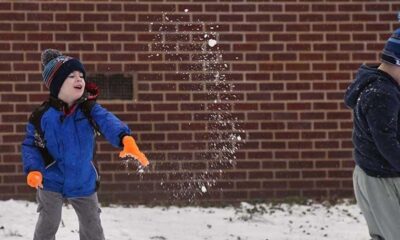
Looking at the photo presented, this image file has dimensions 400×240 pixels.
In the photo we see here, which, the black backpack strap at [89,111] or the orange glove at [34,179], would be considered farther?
the black backpack strap at [89,111]

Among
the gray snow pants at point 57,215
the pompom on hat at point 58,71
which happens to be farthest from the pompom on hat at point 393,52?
the gray snow pants at point 57,215

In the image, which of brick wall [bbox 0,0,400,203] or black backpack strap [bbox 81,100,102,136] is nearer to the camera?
black backpack strap [bbox 81,100,102,136]

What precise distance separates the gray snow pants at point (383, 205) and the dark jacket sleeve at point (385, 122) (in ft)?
0.47

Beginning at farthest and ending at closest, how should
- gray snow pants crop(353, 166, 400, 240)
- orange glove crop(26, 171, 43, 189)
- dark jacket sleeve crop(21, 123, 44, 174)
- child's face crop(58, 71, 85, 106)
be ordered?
child's face crop(58, 71, 85, 106), dark jacket sleeve crop(21, 123, 44, 174), orange glove crop(26, 171, 43, 189), gray snow pants crop(353, 166, 400, 240)

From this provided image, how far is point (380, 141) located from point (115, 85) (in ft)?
12.4

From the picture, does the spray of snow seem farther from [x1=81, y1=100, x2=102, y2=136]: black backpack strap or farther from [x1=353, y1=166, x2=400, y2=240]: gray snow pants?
[x1=353, y1=166, x2=400, y2=240]: gray snow pants

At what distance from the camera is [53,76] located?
4.52 meters

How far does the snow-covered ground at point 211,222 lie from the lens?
19.2 feet

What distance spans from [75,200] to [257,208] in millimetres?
2681

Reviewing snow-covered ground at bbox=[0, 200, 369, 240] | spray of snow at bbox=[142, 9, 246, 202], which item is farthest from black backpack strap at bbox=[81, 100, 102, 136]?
spray of snow at bbox=[142, 9, 246, 202]

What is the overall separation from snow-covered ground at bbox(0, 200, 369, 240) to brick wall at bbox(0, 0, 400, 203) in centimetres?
30

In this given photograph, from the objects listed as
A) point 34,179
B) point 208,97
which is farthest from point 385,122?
point 208,97

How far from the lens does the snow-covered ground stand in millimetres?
5840

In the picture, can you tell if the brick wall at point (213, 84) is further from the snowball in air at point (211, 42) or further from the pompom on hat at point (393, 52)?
the pompom on hat at point (393, 52)
